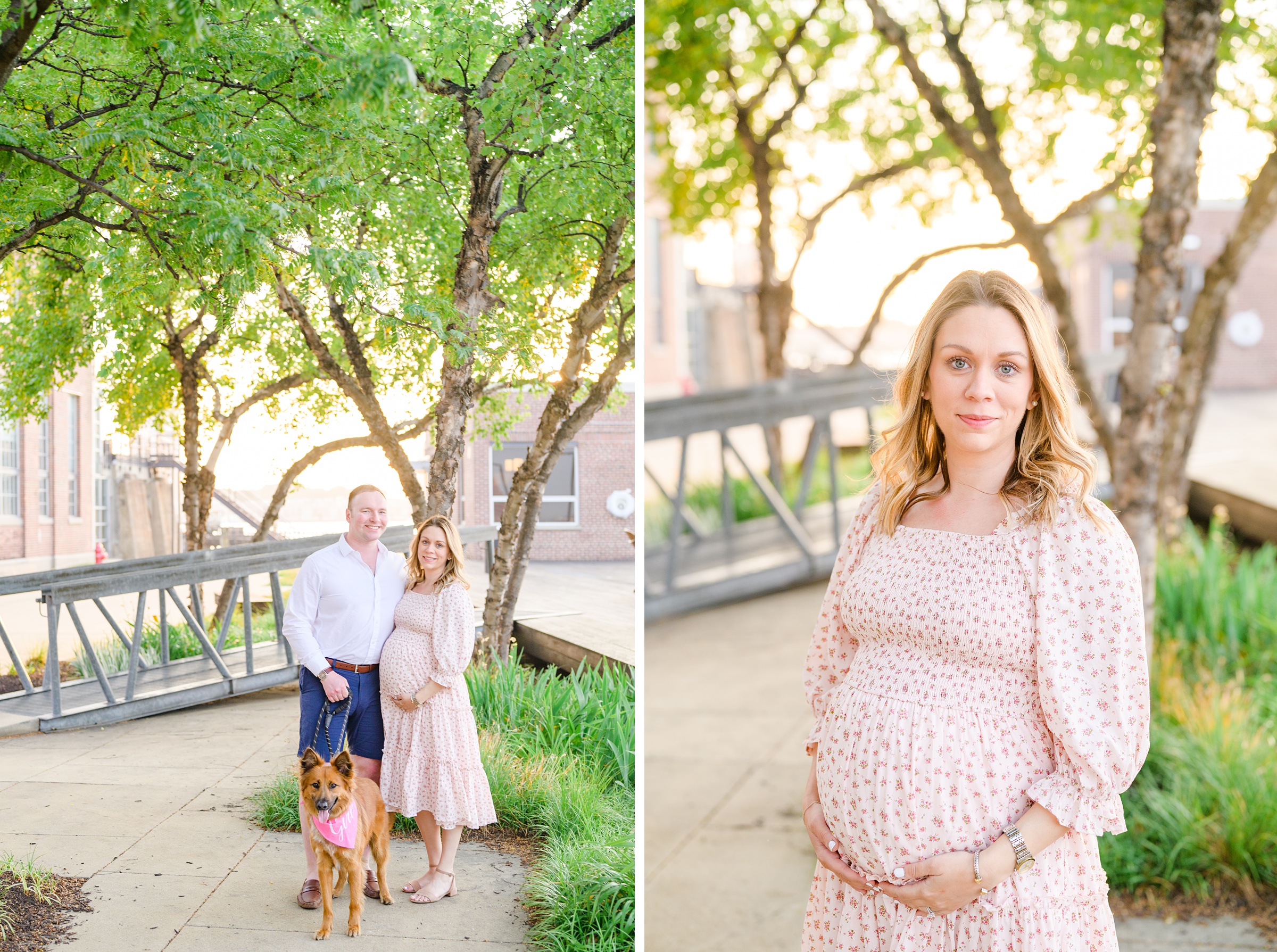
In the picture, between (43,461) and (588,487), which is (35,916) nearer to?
(43,461)

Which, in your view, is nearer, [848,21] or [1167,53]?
[1167,53]

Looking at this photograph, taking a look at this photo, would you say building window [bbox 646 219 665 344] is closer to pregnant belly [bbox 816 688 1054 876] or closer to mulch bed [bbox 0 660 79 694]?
mulch bed [bbox 0 660 79 694]

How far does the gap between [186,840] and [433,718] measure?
1.66ft

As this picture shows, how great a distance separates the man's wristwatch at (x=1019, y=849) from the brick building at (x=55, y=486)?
63.4 inches

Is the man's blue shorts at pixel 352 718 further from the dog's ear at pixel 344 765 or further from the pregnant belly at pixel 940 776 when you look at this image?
the pregnant belly at pixel 940 776

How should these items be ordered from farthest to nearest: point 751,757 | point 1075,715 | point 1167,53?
point 751,757 → point 1167,53 → point 1075,715

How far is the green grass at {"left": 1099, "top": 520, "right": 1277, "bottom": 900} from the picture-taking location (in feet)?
10.8

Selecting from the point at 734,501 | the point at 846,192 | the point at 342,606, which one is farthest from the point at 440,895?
the point at 846,192

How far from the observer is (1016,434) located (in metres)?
1.61

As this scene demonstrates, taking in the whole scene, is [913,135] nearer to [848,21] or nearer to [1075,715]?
[848,21]

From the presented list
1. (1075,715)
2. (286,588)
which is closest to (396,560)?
(286,588)

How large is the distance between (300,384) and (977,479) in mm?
1301

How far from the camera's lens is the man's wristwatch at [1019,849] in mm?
1453

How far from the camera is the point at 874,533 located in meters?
1.68
